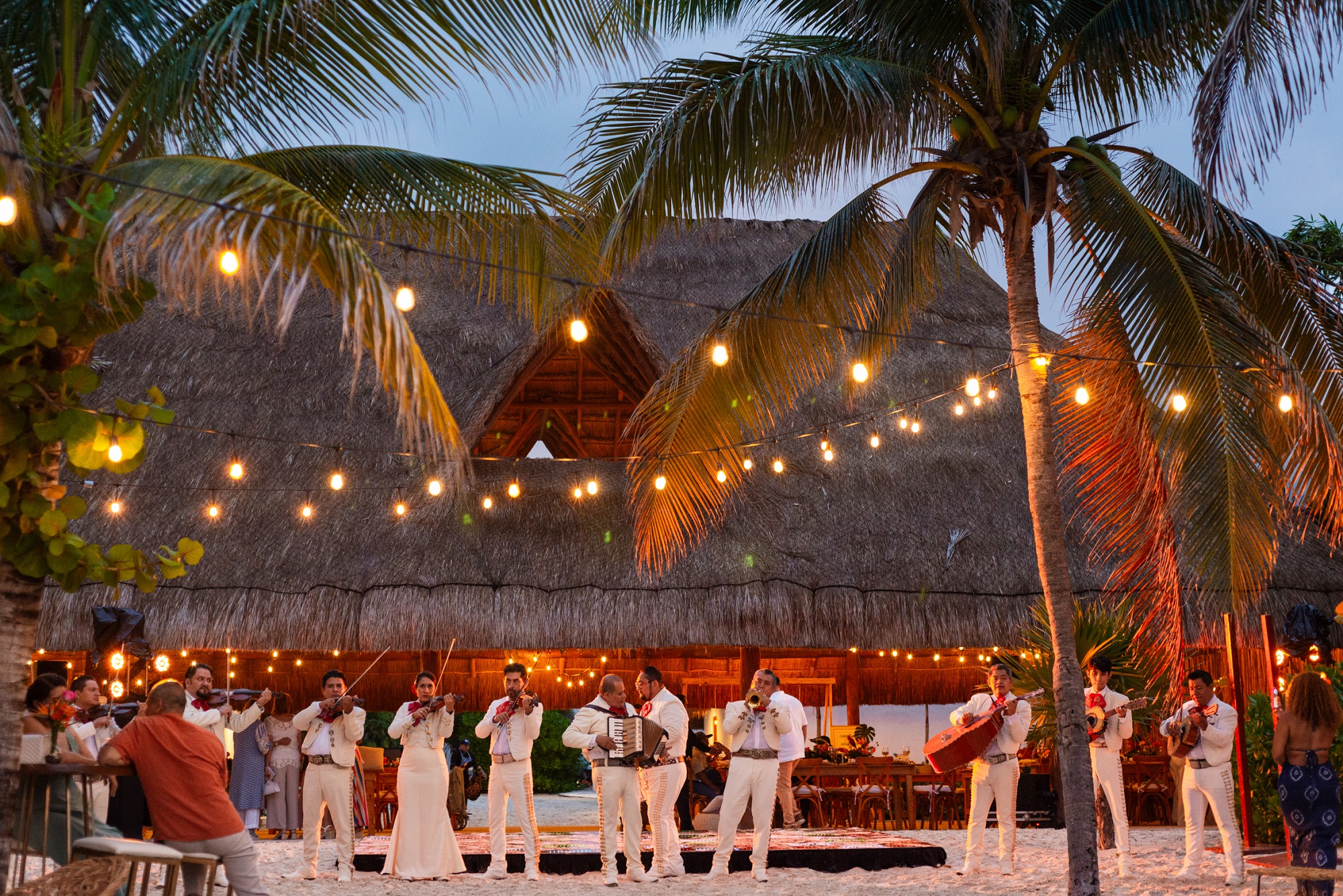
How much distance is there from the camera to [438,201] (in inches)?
216

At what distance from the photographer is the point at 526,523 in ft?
43.1

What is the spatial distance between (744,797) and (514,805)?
170 cm

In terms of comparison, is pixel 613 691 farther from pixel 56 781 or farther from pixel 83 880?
pixel 83 880

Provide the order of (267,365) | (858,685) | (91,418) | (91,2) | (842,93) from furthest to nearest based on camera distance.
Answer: (858,685) → (267,365) → (842,93) → (91,2) → (91,418)

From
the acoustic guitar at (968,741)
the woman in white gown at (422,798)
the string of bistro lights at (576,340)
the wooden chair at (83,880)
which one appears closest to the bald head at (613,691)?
the woman in white gown at (422,798)

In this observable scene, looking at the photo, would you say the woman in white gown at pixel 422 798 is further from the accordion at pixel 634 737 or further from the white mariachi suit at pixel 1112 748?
the white mariachi suit at pixel 1112 748

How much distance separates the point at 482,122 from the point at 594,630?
762 centimetres

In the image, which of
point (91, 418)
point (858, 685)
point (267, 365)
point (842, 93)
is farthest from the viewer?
point (858, 685)

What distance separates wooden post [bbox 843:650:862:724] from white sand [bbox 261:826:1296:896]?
5844mm

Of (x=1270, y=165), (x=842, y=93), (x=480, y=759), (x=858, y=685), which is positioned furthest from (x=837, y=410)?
(x=1270, y=165)

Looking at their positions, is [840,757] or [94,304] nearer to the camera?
[94,304]

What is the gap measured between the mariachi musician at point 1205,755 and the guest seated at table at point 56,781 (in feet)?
22.0

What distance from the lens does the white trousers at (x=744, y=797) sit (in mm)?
8945

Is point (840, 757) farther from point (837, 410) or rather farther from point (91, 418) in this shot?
point (91, 418)
